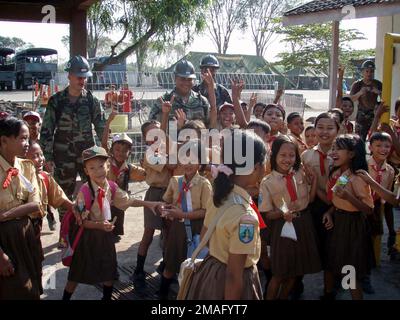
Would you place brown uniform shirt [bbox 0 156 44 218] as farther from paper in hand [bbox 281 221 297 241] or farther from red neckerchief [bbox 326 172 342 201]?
red neckerchief [bbox 326 172 342 201]

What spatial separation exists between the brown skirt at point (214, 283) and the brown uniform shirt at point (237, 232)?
0.15 feet

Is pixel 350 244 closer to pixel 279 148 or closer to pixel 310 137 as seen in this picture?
pixel 279 148

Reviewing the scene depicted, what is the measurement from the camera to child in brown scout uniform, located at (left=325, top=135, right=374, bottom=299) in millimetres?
3420

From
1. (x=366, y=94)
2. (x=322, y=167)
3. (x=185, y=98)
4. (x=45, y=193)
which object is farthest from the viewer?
(x=366, y=94)

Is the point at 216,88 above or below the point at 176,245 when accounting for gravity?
above

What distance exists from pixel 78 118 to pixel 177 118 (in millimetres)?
1091

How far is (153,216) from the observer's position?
13.6 ft

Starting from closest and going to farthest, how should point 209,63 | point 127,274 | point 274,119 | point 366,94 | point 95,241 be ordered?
point 95,241 < point 127,274 < point 274,119 < point 209,63 < point 366,94

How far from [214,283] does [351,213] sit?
4.81 ft

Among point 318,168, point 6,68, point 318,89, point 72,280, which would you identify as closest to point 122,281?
point 72,280

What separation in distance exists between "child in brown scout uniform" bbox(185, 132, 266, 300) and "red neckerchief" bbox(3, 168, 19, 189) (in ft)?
3.95

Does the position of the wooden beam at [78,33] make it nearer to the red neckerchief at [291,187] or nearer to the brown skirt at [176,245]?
the brown skirt at [176,245]

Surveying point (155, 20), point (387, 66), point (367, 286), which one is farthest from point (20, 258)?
point (155, 20)

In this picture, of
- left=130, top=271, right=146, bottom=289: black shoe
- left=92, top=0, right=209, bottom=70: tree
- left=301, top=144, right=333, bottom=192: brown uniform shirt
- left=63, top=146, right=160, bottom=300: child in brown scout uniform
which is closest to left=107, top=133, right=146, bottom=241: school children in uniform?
left=130, top=271, right=146, bottom=289: black shoe
